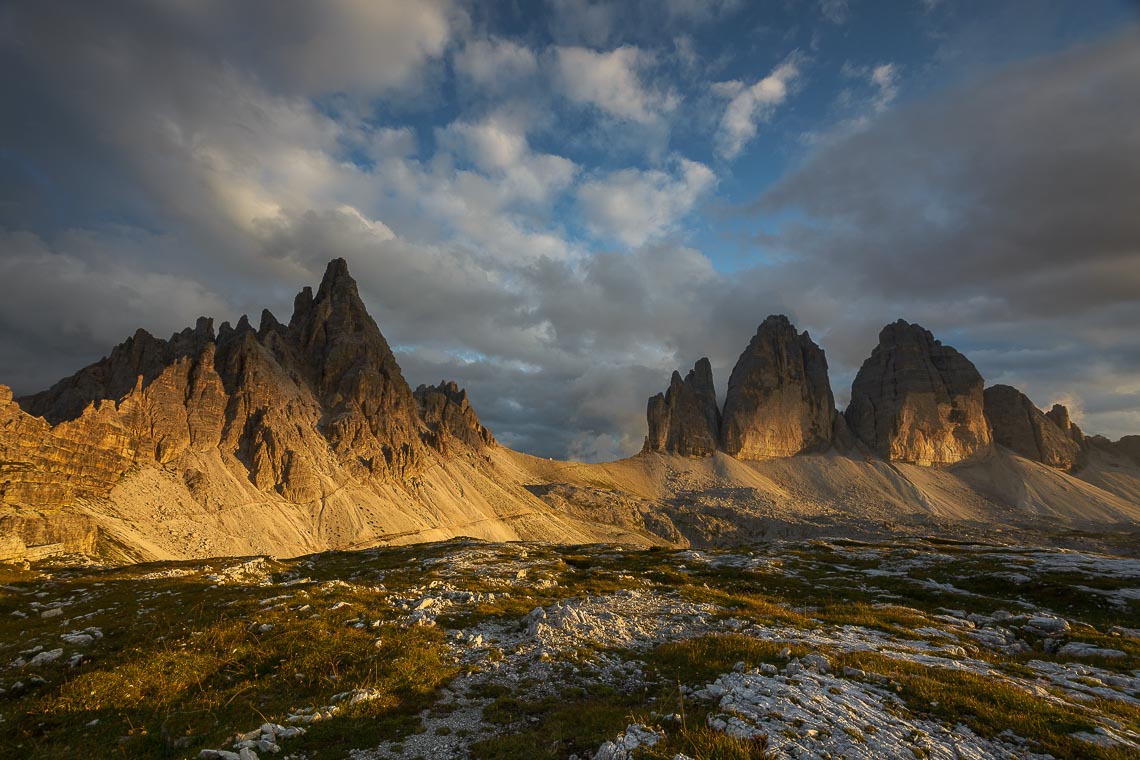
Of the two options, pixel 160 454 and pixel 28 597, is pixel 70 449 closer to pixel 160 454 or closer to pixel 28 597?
pixel 160 454

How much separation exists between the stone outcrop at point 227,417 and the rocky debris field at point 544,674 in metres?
61.9

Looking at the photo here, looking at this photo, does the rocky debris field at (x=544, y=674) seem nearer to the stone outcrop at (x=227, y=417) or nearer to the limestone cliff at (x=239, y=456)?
the limestone cliff at (x=239, y=456)

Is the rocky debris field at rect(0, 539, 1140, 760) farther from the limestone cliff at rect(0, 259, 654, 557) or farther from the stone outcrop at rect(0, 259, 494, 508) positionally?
the stone outcrop at rect(0, 259, 494, 508)

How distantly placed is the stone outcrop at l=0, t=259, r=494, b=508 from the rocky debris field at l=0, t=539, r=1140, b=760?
6186 cm

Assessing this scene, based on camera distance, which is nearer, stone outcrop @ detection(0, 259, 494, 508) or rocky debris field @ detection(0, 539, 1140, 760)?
rocky debris field @ detection(0, 539, 1140, 760)

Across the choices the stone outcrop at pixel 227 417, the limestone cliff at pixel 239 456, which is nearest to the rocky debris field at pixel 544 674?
the limestone cliff at pixel 239 456

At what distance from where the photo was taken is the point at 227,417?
139000 mm

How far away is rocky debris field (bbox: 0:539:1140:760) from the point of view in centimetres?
1330

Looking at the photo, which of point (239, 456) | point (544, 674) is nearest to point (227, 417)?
point (239, 456)

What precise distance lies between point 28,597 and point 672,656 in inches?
1897

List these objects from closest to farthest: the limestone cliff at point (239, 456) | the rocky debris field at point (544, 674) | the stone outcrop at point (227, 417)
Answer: the rocky debris field at point (544, 674) → the limestone cliff at point (239, 456) → the stone outcrop at point (227, 417)

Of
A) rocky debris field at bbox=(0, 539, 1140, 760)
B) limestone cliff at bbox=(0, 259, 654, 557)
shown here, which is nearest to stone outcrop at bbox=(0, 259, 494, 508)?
limestone cliff at bbox=(0, 259, 654, 557)

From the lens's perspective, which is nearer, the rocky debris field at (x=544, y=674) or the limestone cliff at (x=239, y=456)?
the rocky debris field at (x=544, y=674)

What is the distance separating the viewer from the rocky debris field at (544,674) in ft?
43.7
